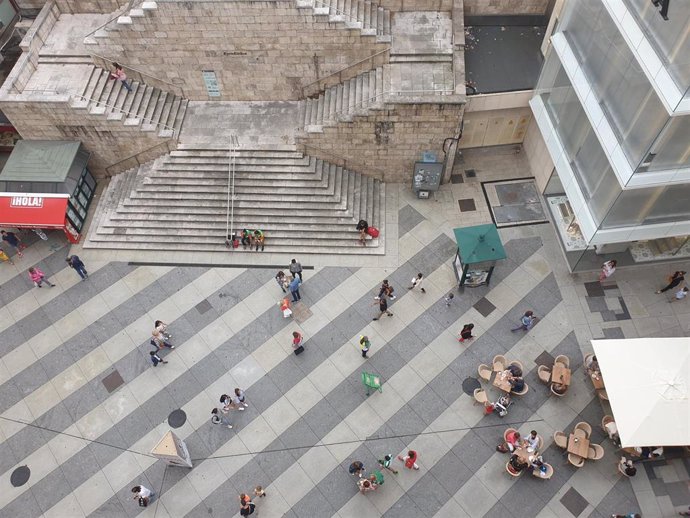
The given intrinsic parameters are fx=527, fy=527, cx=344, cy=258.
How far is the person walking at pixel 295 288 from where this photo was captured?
72.1 ft

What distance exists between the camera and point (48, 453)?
Answer: 19906mm

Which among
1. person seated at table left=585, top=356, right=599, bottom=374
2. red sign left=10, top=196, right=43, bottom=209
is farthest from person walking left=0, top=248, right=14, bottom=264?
person seated at table left=585, top=356, right=599, bottom=374

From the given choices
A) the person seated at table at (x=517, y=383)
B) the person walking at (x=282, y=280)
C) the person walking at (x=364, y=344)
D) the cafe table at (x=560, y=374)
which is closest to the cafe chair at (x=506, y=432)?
the person seated at table at (x=517, y=383)

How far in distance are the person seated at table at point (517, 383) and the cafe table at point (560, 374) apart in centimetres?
125

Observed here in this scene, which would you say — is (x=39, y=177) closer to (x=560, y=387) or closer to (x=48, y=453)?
(x=48, y=453)

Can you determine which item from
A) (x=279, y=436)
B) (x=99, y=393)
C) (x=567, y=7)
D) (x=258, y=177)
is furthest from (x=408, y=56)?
(x=99, y=393)

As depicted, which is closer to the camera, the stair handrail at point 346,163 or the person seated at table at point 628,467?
the person seated at table at point 628,467

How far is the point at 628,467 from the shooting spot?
1817 centimetres

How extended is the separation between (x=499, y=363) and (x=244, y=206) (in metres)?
13.2

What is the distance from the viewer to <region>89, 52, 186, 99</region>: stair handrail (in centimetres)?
2472

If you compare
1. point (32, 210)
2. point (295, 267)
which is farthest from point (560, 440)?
point (32, 210)

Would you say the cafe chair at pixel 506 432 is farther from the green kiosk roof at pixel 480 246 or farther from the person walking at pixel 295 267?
the person walking at pixel 295 267

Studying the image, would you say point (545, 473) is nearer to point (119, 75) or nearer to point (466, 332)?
point (466, 332)

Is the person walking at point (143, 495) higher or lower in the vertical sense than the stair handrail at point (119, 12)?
lower
